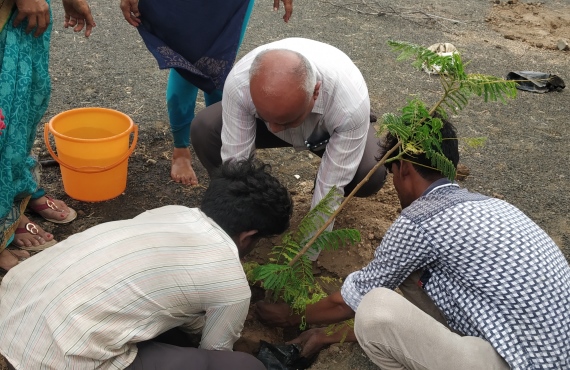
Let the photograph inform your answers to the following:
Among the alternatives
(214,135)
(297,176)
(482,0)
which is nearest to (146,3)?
(214,135)

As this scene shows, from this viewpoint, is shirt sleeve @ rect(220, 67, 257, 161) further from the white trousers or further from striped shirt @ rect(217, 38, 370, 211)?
the white trousers

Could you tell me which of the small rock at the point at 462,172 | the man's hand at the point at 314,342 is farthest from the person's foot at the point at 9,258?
the small rock at the point at 462,172

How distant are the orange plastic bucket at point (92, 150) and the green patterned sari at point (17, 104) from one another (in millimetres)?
215

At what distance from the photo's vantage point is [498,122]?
488 cm

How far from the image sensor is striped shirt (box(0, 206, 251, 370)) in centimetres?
188

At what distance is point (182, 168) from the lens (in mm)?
3742

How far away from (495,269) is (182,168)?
225cm

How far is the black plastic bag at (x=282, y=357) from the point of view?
2535 millimetres

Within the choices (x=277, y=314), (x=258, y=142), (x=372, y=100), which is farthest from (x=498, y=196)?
(x=277, y=314)

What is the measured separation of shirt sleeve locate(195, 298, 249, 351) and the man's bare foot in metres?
1.62

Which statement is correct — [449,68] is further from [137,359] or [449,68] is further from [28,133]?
[28,133]

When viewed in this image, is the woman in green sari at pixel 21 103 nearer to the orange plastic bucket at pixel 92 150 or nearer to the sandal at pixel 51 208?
the sandal at pixel 51 208

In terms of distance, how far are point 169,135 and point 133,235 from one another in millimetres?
2292

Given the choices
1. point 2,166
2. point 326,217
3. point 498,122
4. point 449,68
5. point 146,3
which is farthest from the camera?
point 498,122
